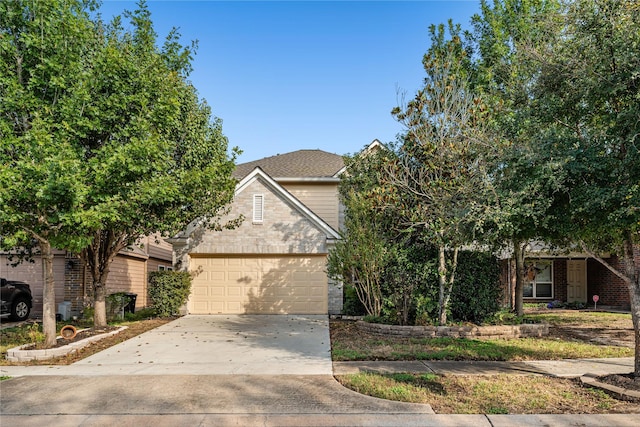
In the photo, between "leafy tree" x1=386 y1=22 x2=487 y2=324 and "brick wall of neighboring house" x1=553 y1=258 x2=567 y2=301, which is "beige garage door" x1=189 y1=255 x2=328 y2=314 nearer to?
"leafy tree" x1=386 y1=22 x2=487 y2=324

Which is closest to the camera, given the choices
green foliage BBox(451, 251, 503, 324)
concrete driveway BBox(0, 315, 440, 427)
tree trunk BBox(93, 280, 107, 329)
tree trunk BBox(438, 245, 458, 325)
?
concrete driveway BBox(0, 315, 440, 427)

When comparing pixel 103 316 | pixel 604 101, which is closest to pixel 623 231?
pixel 604 101

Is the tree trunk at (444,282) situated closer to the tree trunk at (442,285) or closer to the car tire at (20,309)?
the tree trunk at (442,285)

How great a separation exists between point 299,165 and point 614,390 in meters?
15.1

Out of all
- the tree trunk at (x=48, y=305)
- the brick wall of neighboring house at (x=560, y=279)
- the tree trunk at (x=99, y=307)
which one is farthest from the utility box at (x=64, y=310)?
the brick wall of neighboring house at (x=560, y=279)

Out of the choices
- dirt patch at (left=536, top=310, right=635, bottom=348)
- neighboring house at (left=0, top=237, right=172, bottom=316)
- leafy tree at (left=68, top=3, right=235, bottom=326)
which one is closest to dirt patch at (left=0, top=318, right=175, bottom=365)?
leafy tree at (left=68, top=3, right=235, bottom=326)

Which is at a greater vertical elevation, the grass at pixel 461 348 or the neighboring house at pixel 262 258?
the neighboring house at pixel 262 258

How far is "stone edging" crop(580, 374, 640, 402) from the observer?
230 inches

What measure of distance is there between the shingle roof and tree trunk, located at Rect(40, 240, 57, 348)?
976cm

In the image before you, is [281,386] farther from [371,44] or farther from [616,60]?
[371,44]

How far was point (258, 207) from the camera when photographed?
15883 mm

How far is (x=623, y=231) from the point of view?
640 cm

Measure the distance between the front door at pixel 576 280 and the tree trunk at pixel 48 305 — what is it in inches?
828

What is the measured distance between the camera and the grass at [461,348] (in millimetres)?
8555
